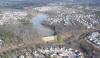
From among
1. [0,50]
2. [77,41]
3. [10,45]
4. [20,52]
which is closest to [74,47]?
[77,41]

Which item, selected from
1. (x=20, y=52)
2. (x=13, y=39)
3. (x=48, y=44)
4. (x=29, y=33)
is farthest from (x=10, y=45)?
(x=48, y=44)

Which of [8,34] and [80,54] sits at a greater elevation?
[8,34]

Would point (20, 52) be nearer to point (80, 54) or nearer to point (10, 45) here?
point (10, 45)

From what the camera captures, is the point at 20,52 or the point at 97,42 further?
the point at 97,42

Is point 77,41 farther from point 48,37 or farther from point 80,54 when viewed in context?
A: point 48,37

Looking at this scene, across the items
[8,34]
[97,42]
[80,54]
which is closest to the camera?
[80,54]

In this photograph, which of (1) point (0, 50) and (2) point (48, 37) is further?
(2) point (48, 37)

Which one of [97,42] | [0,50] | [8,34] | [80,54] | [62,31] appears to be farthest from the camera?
[62,31]

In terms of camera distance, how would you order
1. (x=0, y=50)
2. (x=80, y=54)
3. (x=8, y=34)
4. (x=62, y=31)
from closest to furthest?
(x=80, y=54) < (x=0, y=50) < (x=8, y=34) < (x=62, y=31)

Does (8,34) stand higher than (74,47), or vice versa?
(8,34)
